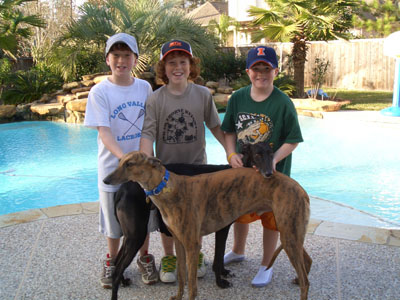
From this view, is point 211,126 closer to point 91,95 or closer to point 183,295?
point 91,95

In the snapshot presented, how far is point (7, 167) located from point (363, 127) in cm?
933

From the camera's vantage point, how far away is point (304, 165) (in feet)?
29.3

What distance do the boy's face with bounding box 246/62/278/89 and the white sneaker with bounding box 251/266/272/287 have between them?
Result: 152 centimetres

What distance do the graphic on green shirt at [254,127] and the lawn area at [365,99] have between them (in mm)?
11773

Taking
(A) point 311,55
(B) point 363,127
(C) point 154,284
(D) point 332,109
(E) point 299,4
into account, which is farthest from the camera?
(A) point 311,55

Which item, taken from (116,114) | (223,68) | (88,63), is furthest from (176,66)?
(223,68)

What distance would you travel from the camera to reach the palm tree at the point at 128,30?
15.7 meters

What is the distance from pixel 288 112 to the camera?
3129 mm

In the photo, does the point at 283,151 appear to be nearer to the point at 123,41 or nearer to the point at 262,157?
the point at 262,157

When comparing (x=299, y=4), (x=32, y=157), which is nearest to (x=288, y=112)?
(x=32, y=157)

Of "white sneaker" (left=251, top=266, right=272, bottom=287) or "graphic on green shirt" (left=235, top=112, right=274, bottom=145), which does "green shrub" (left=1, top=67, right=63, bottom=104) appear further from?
"white sneaker" (left=251, top=266, right=272, bottom=287)

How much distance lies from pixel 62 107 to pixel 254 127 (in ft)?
39.9

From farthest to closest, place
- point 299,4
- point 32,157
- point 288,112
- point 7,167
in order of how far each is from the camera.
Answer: point 299,4, point 32,157, point 7,167, point 288,112

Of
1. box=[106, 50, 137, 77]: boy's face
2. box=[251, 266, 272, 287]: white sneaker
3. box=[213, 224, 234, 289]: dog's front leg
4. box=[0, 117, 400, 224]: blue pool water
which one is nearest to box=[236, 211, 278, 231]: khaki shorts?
box=[213, 224, 234, 289]: dog's front leg
